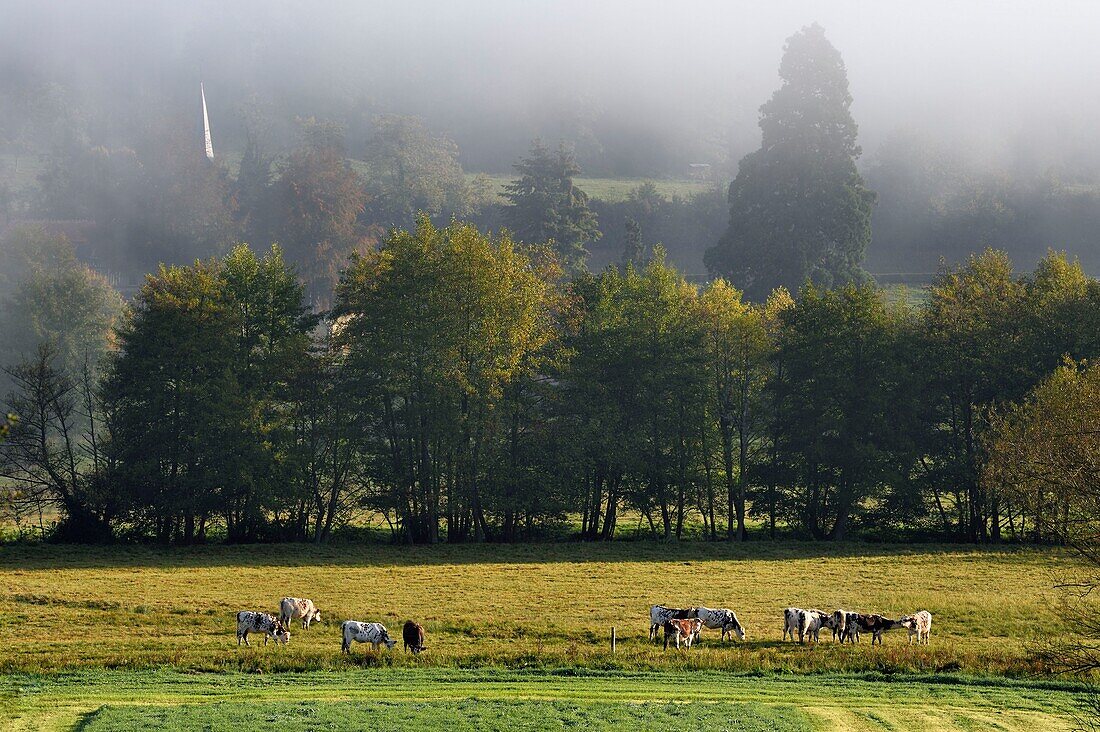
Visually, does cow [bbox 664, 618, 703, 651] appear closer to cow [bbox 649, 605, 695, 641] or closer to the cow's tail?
cow [bbox 649, 605, 695, 641]

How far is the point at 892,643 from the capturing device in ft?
142

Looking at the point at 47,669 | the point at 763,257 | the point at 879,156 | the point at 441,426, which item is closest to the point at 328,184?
the point at 763,257

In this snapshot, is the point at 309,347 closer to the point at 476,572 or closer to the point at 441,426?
the point at 441,426

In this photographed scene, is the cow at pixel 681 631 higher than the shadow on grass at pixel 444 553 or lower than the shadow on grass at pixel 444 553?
lower

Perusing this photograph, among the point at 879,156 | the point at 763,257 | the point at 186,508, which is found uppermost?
the point at 879,156

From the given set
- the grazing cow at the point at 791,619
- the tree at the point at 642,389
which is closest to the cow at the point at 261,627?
the grazing cow at the point at 791,619

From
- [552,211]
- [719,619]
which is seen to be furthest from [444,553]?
[552,211]

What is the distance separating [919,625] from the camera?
144 ft

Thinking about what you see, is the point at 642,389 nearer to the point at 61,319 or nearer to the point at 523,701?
the point at 523,701

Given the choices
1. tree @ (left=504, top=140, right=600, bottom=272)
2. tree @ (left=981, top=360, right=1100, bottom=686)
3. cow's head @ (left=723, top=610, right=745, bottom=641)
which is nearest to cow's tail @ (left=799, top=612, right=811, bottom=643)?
cow's head @ (left=723, top=610, right=745, bottom=641)

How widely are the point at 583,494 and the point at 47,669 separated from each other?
156ft

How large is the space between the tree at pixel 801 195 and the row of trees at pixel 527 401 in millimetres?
45428

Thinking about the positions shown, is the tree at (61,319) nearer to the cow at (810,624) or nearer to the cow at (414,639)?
the cow at (414,639)

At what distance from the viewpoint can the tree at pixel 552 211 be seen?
14112cm
